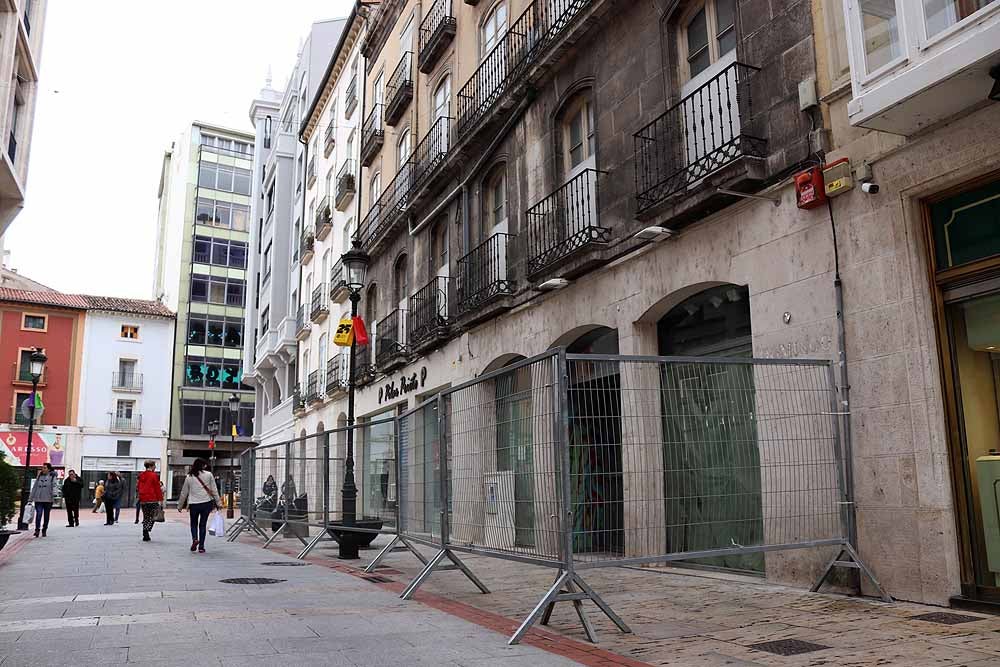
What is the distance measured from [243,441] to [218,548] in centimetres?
5039

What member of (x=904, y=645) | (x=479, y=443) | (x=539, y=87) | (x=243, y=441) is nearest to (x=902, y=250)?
(x=904, y=645)

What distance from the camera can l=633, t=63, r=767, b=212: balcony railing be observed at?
9188 millimetres

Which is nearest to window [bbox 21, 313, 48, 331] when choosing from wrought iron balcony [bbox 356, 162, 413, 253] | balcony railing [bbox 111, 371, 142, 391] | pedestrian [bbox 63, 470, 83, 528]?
balcony railing [bbox 111, 371, 142, 391]

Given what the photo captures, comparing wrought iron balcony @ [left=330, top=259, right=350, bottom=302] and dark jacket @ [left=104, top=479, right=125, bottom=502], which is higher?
wrought iron balcony @ [left=330, top=259, right=350, bottom=302]

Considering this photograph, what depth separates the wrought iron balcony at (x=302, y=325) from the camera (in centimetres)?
3291

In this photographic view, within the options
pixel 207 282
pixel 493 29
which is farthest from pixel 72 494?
pixel 207 282

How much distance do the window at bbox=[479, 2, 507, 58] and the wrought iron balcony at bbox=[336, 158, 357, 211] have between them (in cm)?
1059

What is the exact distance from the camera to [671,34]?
11.0 meters

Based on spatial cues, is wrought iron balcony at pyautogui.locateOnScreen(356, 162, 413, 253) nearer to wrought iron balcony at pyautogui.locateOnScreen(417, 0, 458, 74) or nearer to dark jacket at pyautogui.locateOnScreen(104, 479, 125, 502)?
wrought iron balcony at pyautogui.locateOnScreen(417, 0, 458, 74)

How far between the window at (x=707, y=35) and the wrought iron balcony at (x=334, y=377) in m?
17.6

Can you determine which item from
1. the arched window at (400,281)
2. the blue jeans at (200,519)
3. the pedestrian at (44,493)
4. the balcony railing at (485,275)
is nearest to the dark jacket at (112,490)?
the pedestrian at (44,493)

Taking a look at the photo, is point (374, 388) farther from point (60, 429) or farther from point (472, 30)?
point (60, 429)

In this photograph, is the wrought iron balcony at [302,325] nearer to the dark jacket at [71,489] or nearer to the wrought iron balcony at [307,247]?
the wrought iron balcony at [307,247]

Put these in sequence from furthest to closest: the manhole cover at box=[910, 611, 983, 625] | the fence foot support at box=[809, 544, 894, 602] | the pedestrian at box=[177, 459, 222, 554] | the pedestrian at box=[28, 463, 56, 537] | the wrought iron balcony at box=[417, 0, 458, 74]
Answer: the pedestrian at box=[28, 463, 56, 537] → the wrought iron balcony at box=[417, 0, 458, 74] → the pedestrian at box=[177, 459, 222, 554] → the fence foot support at box=[809, 544, 894, 602] → the manhole cover at box=[910, 611, 983, 625]
